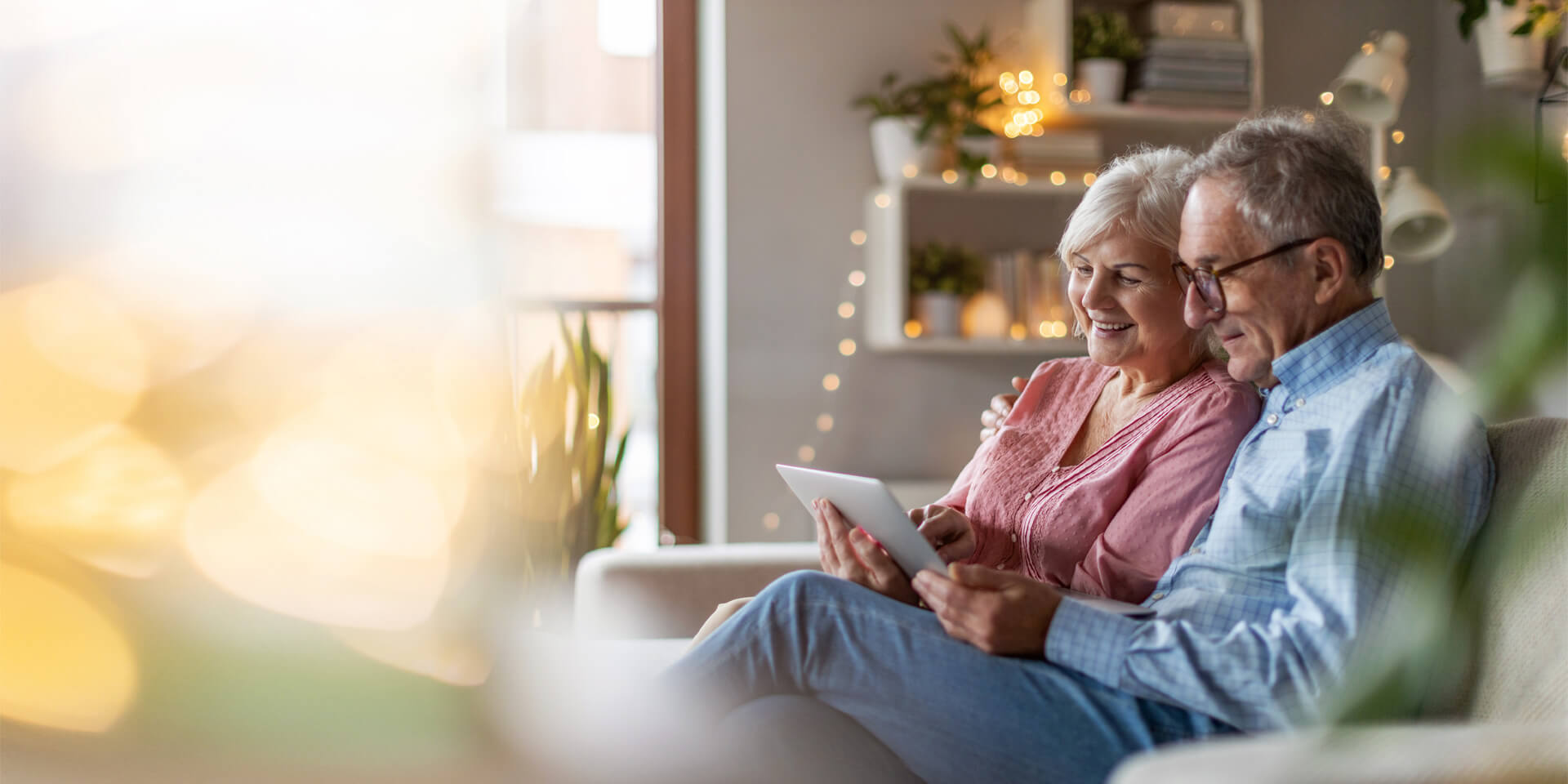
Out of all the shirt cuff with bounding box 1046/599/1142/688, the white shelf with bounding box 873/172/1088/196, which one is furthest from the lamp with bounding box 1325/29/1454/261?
the shirt cuff with bounding box 1046/599/1142/688

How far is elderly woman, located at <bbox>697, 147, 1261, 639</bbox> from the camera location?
1385 mm

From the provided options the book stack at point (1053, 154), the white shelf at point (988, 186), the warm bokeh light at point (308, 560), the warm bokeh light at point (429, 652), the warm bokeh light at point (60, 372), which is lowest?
the warm bokeh light at point (429, 652)

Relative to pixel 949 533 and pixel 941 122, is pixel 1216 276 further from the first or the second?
pixel 941 122

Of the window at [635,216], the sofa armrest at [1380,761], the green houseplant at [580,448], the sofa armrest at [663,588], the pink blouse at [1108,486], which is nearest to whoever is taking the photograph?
the sofa armrest at [1380,761]

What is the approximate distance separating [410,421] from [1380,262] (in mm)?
1117

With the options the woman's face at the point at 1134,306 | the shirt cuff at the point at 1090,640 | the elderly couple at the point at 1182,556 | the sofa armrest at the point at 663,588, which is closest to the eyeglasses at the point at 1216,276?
the elderly couple at the point at 1182,556

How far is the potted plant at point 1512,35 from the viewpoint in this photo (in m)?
2.78

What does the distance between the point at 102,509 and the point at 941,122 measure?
2499 millimetres

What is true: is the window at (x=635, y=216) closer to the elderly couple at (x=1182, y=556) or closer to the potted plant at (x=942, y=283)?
the potted plant at (x=942, y=283)

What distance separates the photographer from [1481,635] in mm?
1113

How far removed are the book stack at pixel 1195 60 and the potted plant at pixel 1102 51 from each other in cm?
6

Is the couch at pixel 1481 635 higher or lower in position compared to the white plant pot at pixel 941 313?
lower

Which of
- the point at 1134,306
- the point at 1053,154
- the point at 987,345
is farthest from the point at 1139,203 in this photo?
the point at 1053,154

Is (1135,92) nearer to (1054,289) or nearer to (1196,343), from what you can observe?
(1054,289)
